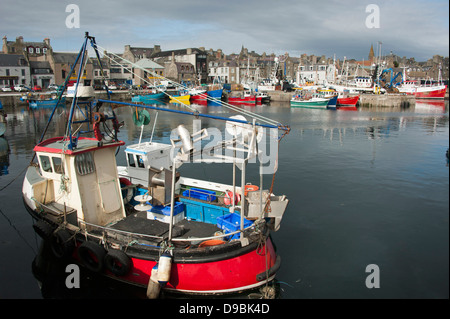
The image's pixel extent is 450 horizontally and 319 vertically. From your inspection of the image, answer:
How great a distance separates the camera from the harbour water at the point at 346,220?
1072 cm

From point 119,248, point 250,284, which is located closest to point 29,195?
point 119,248

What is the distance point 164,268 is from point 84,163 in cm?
499

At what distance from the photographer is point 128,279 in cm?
1055

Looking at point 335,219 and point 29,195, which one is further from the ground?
point 29,195

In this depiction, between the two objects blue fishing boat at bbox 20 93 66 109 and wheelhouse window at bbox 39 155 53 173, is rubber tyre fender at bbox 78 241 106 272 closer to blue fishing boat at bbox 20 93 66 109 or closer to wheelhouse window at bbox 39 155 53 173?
wheelhouse window at bbox 39 155 53 173

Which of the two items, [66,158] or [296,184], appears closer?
[66,158]

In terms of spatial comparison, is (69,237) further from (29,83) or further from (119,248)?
(29,83)

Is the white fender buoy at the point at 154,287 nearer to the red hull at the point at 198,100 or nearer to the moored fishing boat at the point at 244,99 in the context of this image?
the red hull at the point at 198,100

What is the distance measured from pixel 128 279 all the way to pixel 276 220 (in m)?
5.20

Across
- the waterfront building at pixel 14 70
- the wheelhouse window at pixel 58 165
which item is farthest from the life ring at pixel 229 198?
the waterfront building at pixel 14 70

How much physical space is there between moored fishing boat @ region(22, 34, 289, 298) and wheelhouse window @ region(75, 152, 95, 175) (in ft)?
0.12

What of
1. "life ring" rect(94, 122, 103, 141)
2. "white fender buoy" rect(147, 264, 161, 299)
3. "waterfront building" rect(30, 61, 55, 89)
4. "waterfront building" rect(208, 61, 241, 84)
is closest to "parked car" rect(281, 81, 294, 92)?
"waterfront building" rect(208, 61, 241, 84)

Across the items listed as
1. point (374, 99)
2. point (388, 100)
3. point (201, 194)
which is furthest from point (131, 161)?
point (374, 99)

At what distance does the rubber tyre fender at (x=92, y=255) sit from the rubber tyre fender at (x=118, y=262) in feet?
0.74
